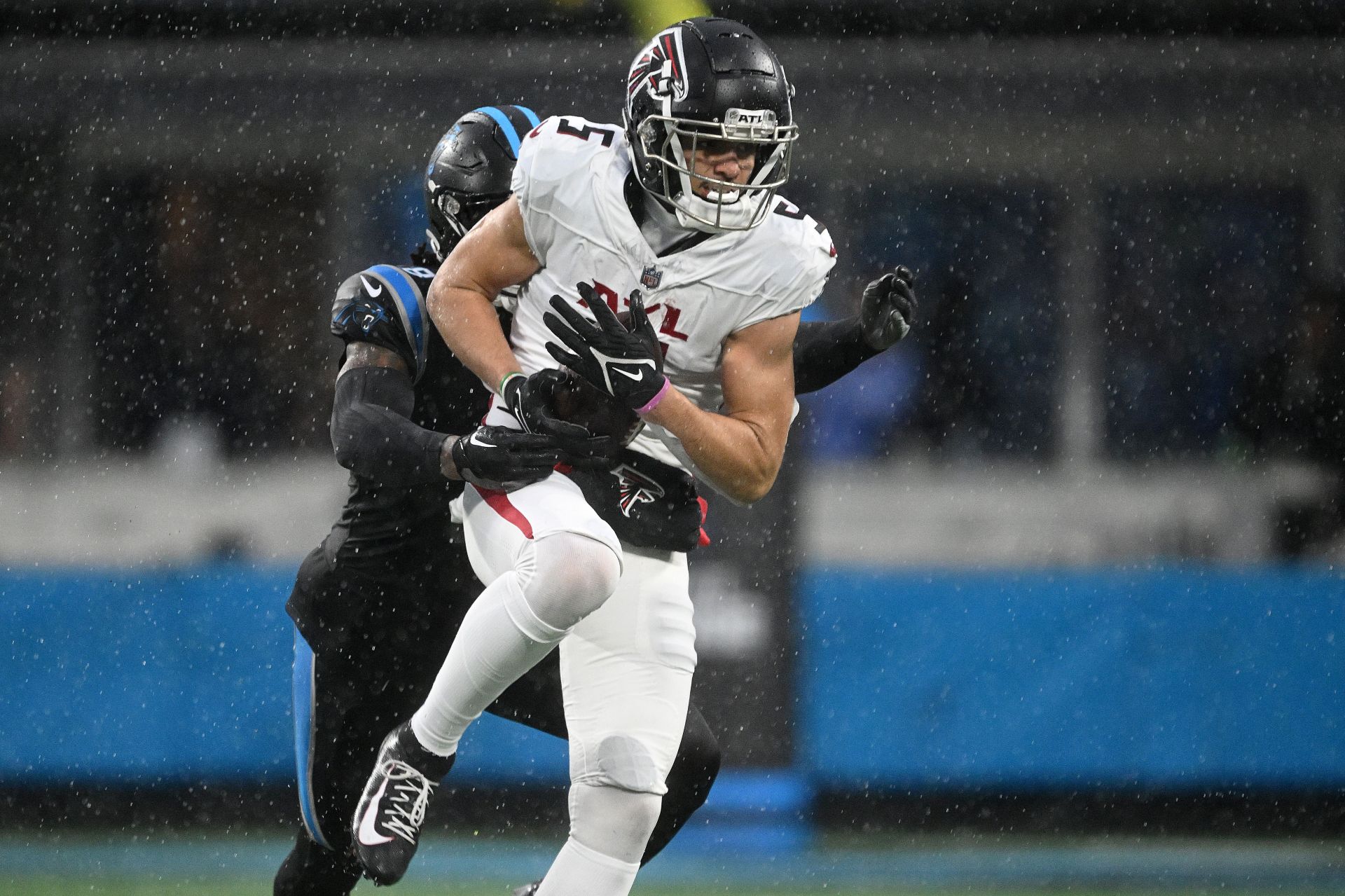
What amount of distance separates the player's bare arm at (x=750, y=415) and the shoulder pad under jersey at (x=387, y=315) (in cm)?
55

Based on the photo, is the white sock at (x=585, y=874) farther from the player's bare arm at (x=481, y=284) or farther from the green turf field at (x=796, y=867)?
the green turf field at (x=796, y=867)

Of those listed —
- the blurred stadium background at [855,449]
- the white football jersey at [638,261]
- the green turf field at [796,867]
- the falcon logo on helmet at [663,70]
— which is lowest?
the green turf field at [796,867]

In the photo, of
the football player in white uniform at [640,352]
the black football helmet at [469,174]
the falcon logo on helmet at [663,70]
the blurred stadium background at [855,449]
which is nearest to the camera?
the football player in white uniform at [640,352]

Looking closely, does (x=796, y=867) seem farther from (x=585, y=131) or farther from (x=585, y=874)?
(x=585, y=131)

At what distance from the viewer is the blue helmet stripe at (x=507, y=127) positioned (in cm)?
282

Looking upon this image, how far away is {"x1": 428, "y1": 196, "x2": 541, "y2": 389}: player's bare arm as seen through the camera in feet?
8.01

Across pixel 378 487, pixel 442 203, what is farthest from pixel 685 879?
pixel 442 203

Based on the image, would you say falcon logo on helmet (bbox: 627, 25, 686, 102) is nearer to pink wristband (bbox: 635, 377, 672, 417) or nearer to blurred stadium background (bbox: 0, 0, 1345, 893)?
pink wristband (bbox: 635, 377, 672, 417)

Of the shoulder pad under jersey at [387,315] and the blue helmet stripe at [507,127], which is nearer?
the shoulder pad under jersey at [387,315]

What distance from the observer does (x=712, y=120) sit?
7.87 feet

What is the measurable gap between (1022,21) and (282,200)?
→ 2564mm

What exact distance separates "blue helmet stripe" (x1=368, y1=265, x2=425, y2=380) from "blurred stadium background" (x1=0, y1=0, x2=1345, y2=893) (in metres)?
1.84

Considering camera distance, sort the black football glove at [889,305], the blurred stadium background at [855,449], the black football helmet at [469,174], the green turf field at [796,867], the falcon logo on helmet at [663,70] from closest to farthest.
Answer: the falcon logo on helmet at [663,70]
the black football glove at [889,305]
the black football helmet at [469,174]
the green turf field at [796,867]
the blurred stadium background at [855,449]

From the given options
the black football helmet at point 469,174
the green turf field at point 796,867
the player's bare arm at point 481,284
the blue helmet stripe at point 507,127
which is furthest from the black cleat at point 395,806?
the green turf field at point 796,867
